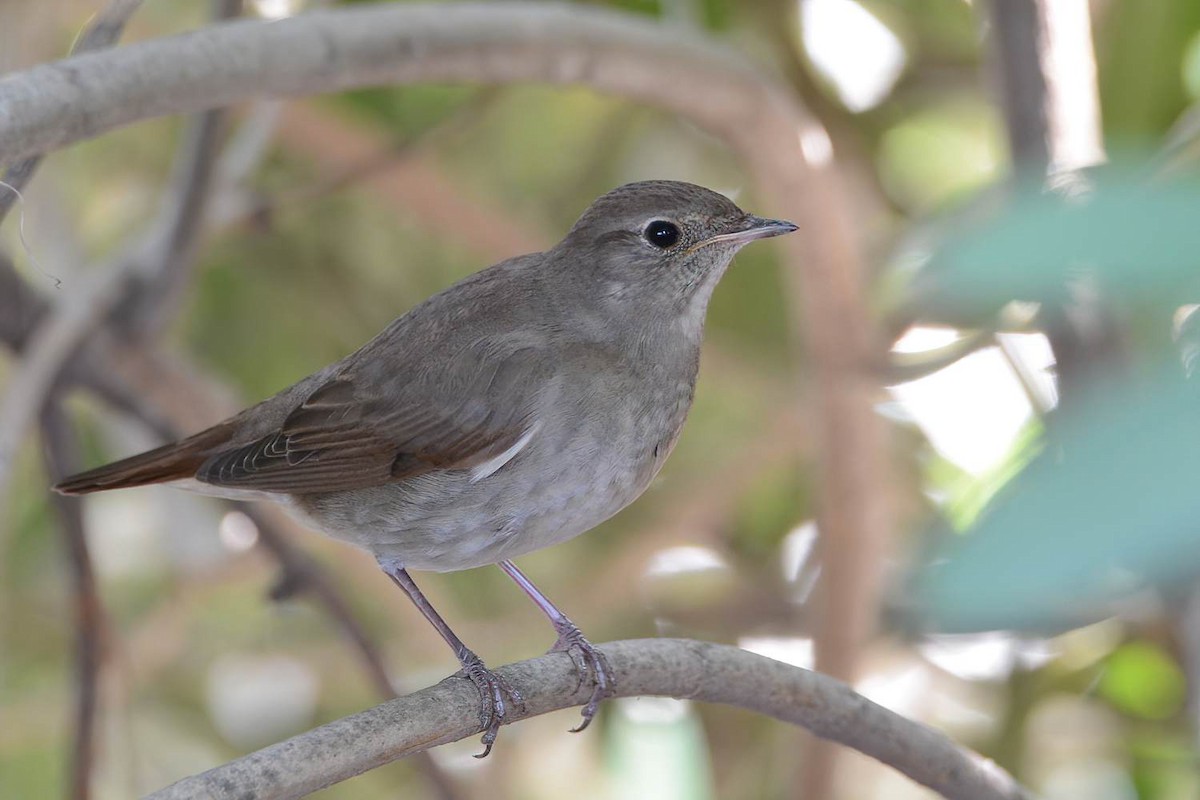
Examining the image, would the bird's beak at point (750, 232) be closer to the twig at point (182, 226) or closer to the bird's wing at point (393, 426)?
the bird's wing at point (393, 426)

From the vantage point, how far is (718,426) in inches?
177

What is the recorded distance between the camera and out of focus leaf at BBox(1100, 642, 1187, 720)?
3.69 m

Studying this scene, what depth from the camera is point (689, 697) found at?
1.96 m

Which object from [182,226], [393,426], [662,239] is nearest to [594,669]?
[393,426]

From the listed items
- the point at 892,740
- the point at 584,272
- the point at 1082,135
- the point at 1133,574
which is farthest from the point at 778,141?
the point at 1133,574

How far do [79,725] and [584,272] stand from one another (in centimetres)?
147

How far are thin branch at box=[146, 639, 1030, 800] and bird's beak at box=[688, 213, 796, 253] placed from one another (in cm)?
80

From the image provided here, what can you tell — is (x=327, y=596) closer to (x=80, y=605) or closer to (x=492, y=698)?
(x=80, y=605)

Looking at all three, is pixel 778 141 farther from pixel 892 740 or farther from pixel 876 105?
pixel 892 740

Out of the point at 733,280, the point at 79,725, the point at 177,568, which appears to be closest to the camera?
the point at 79,725

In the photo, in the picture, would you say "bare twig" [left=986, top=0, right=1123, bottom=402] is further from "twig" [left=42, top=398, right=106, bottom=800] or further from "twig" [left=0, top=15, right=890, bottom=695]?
"twig" [left=42, top=398, right=106, bottom=800]

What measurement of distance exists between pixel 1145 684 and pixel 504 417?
2370 mm

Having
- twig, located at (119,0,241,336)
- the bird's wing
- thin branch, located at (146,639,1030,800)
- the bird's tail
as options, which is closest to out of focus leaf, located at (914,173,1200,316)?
thin branch, located at (146,639,1030,800)

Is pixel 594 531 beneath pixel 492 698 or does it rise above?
above
